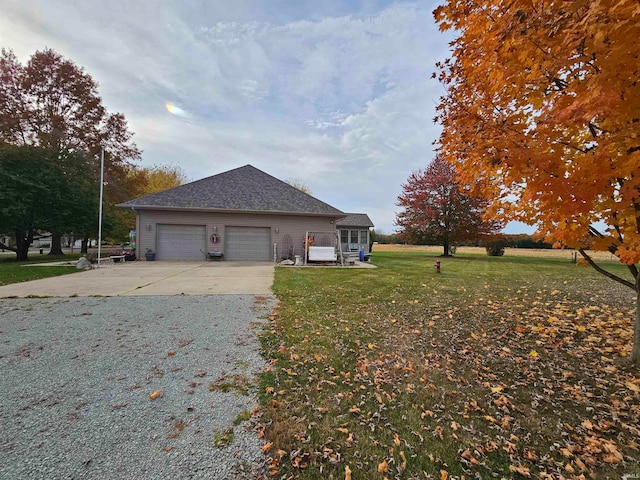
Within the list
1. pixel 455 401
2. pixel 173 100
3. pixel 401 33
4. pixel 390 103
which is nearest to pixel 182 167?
pixel 173 100

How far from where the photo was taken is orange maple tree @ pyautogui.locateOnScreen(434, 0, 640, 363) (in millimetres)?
2250

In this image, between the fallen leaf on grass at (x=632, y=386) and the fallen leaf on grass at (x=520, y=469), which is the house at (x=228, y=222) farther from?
the fallen leaf on grass at (x=520, y=469)

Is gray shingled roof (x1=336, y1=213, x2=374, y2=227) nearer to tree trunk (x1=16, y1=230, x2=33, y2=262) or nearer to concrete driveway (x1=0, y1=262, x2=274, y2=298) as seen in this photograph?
concrete driveway (x1=0, y1=262, x2=274, y2=298)

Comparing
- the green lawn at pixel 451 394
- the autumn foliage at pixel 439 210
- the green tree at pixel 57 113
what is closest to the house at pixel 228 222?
the green tree at pixel 57 113

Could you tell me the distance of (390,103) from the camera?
12461 mm

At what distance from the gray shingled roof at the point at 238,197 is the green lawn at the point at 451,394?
1169 centimetres

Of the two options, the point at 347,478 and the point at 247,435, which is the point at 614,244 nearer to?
the point at 347,478

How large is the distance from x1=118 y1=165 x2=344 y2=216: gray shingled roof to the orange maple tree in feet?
43.7

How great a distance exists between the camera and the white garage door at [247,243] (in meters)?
16.3

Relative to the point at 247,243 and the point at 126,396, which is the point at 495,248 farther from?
the point at 126,396

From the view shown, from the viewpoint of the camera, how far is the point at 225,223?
16.0 m

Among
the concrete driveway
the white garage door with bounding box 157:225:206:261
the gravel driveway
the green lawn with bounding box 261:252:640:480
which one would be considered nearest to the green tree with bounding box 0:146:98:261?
the white garage door with bounding box 157:225:206:261

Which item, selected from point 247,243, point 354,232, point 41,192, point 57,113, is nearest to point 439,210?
point 354,232

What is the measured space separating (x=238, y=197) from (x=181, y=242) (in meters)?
4.03
